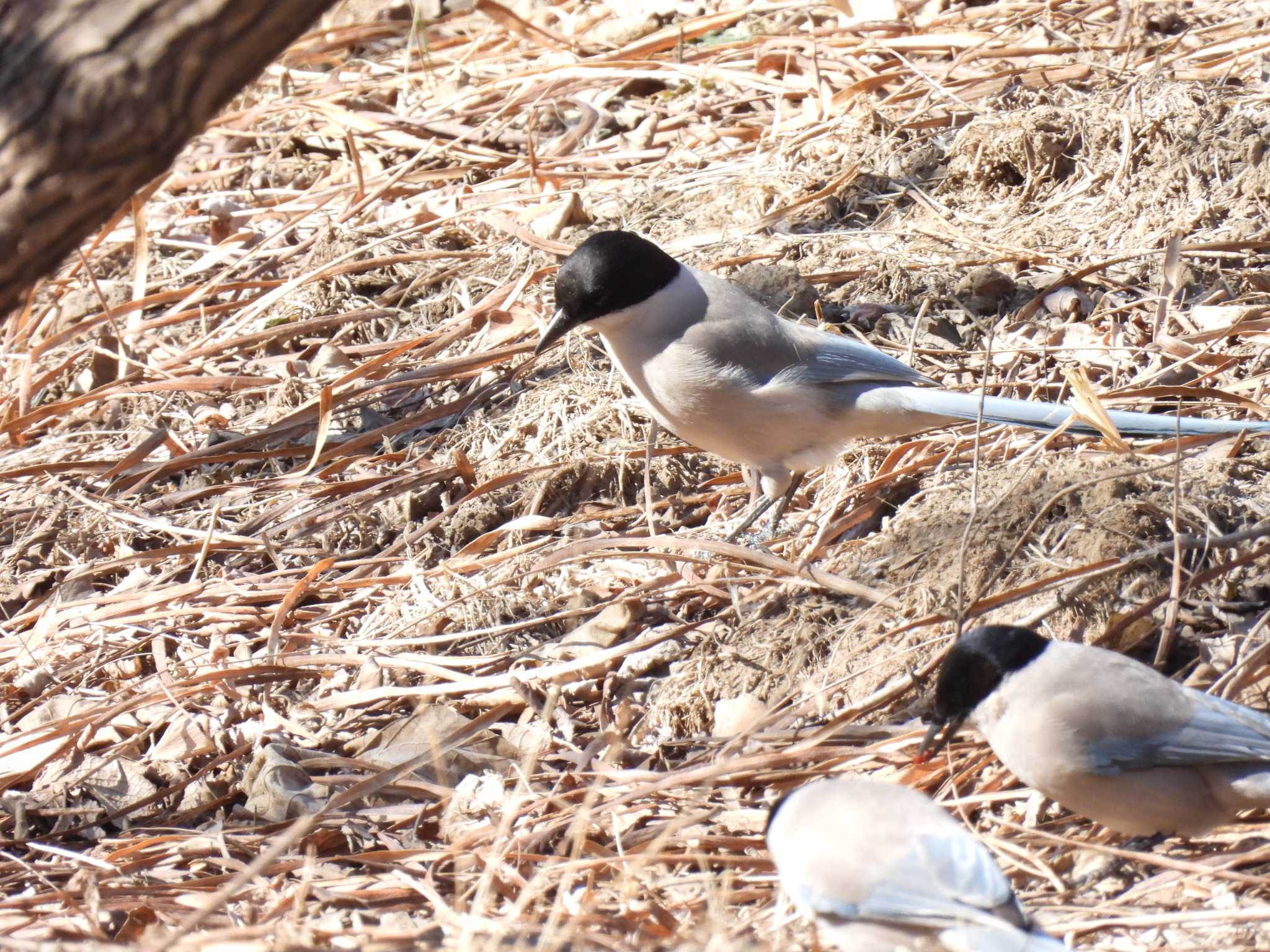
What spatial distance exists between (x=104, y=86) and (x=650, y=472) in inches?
83.3

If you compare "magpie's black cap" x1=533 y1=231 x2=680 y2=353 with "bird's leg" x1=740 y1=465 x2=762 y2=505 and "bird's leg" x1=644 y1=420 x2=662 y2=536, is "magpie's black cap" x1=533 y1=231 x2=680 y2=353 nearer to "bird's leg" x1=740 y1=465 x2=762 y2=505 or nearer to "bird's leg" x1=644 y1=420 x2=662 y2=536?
"bird's leg" x1=644 y1=420 x2=662 y2=536

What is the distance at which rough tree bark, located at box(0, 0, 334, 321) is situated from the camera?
235 centimetres

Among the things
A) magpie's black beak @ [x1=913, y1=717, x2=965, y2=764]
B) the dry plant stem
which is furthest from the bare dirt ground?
magpie's black beak @ [x1=913, y1=717, x2=965, y2=764]

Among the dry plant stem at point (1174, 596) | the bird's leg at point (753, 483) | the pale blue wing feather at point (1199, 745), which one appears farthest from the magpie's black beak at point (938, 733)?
the bird's leg at point (753, 483)

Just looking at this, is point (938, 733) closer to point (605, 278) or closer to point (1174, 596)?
point (1174, 596)

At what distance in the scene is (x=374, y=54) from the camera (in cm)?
723

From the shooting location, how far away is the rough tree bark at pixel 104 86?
235cm

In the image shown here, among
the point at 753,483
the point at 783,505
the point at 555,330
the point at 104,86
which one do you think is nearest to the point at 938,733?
the point at 783,505

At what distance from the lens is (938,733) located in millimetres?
2742

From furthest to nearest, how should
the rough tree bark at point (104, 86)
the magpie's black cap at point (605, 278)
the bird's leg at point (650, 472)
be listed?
1. the bird's leg at point (650, 472)
2. the magpie's black cap at point (605, 278)
3. the rough tree bark at point (104, 86)

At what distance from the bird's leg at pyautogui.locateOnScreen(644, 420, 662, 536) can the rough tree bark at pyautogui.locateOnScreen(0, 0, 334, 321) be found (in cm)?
181

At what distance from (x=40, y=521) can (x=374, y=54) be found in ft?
12.4

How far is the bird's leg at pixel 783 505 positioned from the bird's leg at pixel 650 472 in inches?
13.4

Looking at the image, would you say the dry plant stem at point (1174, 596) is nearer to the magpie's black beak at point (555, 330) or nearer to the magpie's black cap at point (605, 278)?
the magpie's black cap at point (605, 278)
